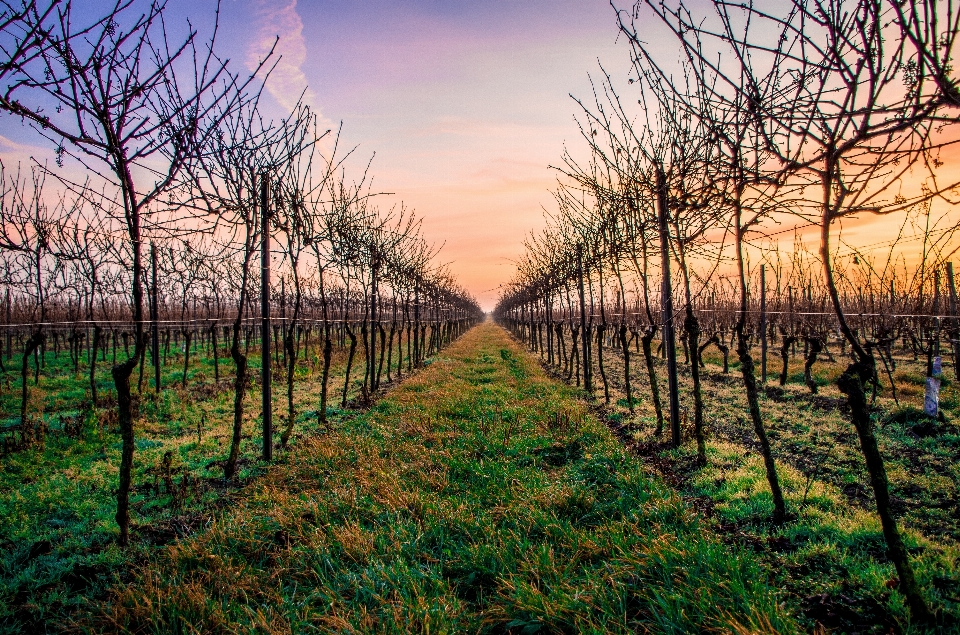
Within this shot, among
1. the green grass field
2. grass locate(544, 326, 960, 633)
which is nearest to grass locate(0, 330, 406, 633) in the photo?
the green grass field

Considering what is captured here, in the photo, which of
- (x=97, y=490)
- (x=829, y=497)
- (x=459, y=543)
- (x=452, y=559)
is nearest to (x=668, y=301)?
(x=829, y=497)

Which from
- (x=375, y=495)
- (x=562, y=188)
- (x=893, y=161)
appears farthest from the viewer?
(x=562, y=188)

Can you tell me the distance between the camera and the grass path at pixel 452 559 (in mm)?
2648

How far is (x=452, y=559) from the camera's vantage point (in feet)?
11.0

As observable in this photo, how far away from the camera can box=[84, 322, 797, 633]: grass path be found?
8.69 feet

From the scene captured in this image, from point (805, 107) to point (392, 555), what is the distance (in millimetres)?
4091

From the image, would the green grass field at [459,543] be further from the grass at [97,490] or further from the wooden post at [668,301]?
the wooden post at [668,301]

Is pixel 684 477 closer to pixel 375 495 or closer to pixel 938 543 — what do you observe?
pixel 938 543

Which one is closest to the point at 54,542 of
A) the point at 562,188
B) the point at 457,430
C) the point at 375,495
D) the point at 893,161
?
the point at 375,495

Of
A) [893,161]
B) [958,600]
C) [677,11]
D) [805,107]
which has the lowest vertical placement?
[958,600]

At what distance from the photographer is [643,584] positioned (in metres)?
2.88

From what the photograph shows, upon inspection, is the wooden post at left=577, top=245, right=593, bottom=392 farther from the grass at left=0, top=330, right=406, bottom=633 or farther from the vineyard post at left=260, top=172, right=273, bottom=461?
the vineyard post at left=260, top=172, right=273, bottom=461

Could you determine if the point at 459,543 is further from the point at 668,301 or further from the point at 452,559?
the point at 668,301

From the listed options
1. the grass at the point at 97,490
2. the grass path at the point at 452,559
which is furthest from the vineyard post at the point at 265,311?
the grass path at the point at 452,559
